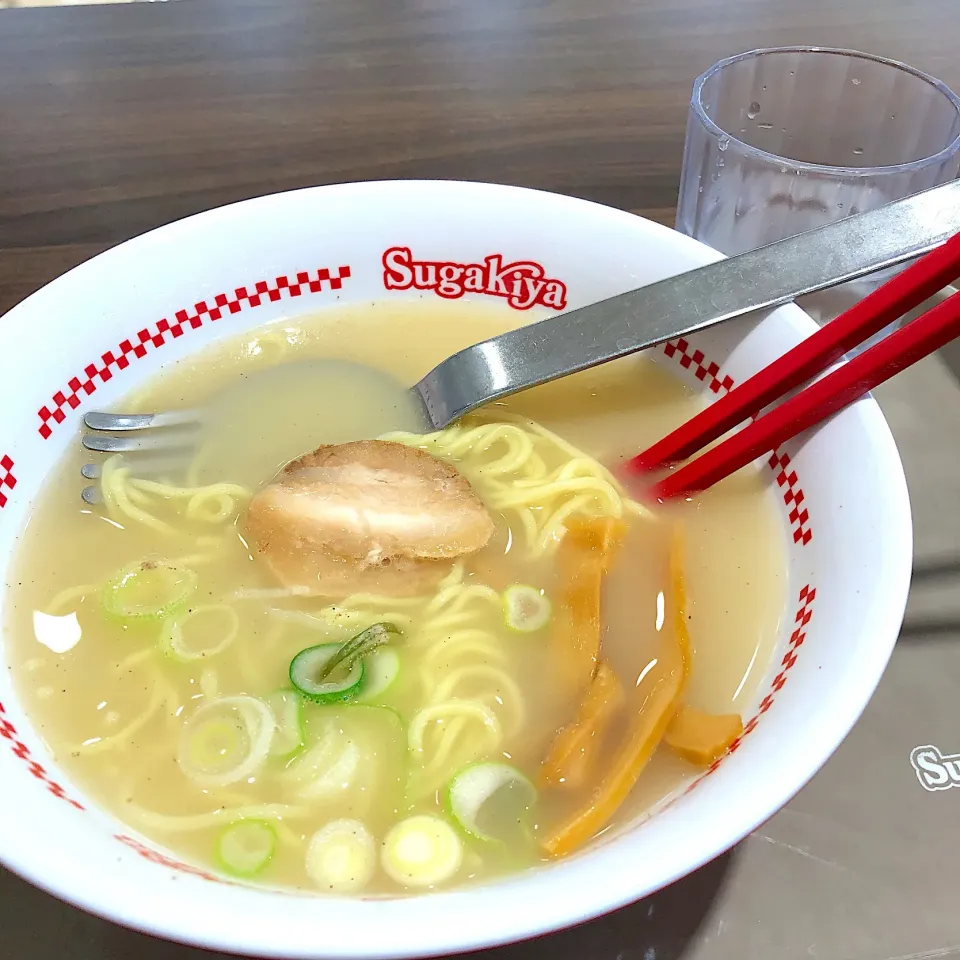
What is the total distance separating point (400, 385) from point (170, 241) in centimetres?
49

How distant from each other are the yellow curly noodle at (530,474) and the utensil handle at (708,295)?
0.07m

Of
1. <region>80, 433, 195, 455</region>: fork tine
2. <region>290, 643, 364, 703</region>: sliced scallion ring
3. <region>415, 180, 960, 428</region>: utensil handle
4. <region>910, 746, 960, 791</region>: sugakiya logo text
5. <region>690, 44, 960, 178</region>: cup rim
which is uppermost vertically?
<region>690, 44, 960, 178</region>: cup rim

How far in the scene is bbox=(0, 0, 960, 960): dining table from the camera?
3.37 ft

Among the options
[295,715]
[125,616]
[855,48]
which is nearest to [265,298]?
[125,616]

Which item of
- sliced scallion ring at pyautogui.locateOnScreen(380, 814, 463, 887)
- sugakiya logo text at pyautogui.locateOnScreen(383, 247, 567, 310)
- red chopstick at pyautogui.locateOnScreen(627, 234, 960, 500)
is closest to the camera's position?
sliced scallion ring at pyautogui.locateOnScreen(380, 814, 463, 887)

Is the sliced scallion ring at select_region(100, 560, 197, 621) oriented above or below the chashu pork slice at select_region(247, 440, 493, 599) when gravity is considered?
below

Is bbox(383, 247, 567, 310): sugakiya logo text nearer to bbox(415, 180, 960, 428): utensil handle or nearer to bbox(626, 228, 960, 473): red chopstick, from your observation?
bbox(415, 180, 960, 428): utensil handle

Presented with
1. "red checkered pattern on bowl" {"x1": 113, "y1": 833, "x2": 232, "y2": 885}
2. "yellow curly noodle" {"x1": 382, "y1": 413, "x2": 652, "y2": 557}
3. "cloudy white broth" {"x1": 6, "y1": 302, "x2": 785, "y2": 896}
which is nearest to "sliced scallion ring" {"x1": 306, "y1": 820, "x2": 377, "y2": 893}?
"cloudy white broth" {"x1": 6, "y1": 302, "x2": 785, "y2": 896}

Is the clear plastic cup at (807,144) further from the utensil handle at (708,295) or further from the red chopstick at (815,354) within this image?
the red chopstick at (815,354)

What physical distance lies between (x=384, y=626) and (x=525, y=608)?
22cm

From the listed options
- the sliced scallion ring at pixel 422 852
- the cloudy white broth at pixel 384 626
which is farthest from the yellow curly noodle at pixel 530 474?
the sliced scallion ring at pixel 422 852

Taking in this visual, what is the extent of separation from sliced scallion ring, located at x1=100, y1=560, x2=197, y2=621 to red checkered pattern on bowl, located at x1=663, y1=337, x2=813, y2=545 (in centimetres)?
93

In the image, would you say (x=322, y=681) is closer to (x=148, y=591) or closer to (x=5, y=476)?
(x=148, y=591)

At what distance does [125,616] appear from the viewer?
122 cm
